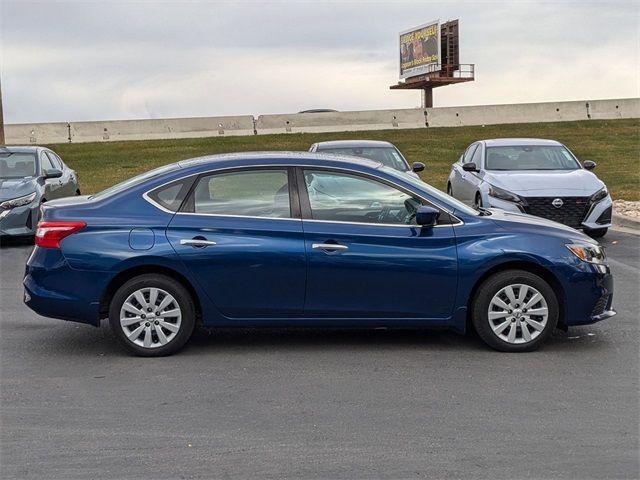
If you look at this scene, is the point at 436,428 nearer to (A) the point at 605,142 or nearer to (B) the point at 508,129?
(A) the point at 605,142

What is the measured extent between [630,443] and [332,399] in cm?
182

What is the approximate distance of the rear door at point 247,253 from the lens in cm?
689

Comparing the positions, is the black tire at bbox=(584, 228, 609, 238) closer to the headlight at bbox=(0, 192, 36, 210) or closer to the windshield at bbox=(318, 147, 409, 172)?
the windshield at bbox=(318, 147, 409, 172)

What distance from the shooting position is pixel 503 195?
45.2ft

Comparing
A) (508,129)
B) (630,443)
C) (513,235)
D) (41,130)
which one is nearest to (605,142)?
(508,129)

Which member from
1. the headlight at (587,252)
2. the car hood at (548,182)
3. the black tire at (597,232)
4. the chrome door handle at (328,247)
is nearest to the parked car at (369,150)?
the car hood at (548,182)

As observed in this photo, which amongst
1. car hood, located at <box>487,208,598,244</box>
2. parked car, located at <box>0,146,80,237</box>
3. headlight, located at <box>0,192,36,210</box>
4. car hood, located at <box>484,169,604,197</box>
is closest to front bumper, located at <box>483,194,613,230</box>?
car hood, located at <box>484,169,604,197</box>

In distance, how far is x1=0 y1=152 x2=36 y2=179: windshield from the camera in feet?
48.3

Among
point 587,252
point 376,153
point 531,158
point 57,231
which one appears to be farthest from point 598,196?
point 57,231

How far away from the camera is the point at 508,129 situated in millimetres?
36562

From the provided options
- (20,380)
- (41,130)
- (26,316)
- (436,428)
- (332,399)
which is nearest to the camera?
(436,428)

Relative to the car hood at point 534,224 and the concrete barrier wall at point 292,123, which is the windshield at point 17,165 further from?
the concrete barrier wall at point 292,123

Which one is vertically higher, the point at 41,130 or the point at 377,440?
the point at 41,130

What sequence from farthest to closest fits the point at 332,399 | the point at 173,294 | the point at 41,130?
the point at 41,130 → the point at 173,294 → the point at 332,399
